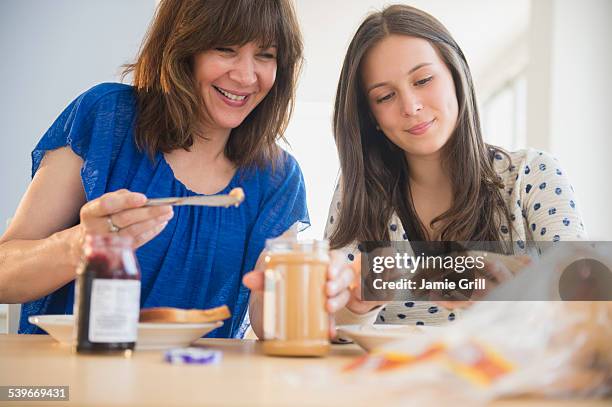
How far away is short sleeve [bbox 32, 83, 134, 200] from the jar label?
0.73m

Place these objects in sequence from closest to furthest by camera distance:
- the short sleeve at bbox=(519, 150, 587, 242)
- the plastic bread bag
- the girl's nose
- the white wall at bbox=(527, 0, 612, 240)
Answer: the plastic bread bag → the short sleeve at bbox=(519, 150, 587, 242) → the girl's nose → the white wall at bbox=(527, 0, 612, 240)

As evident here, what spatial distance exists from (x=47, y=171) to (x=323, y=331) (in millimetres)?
902

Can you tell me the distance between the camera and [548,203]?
1503mm

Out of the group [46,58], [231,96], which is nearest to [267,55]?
[231,96]

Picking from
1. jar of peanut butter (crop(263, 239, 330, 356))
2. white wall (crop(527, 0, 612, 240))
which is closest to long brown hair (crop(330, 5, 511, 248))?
jar of peanut butter (crop(263, 239, 330, 356))

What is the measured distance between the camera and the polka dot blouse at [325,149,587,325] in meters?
1.47

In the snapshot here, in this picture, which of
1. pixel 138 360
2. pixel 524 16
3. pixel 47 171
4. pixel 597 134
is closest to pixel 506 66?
pixel 524 16

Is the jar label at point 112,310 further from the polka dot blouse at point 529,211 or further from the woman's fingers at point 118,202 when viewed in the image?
the polka dot blouse at point 529,211

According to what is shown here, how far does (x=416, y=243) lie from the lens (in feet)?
5.48

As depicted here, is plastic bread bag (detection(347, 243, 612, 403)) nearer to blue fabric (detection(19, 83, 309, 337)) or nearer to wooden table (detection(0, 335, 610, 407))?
wooden table (detection(0, 335, 610, 407))

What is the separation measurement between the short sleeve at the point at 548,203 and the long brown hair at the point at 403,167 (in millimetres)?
67

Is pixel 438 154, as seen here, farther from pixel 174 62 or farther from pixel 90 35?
pixel 90 35

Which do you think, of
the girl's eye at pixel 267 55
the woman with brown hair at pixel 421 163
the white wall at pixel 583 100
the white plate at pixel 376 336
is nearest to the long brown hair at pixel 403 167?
the woman with brown hair at pixel 421 163

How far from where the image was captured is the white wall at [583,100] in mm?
3799
